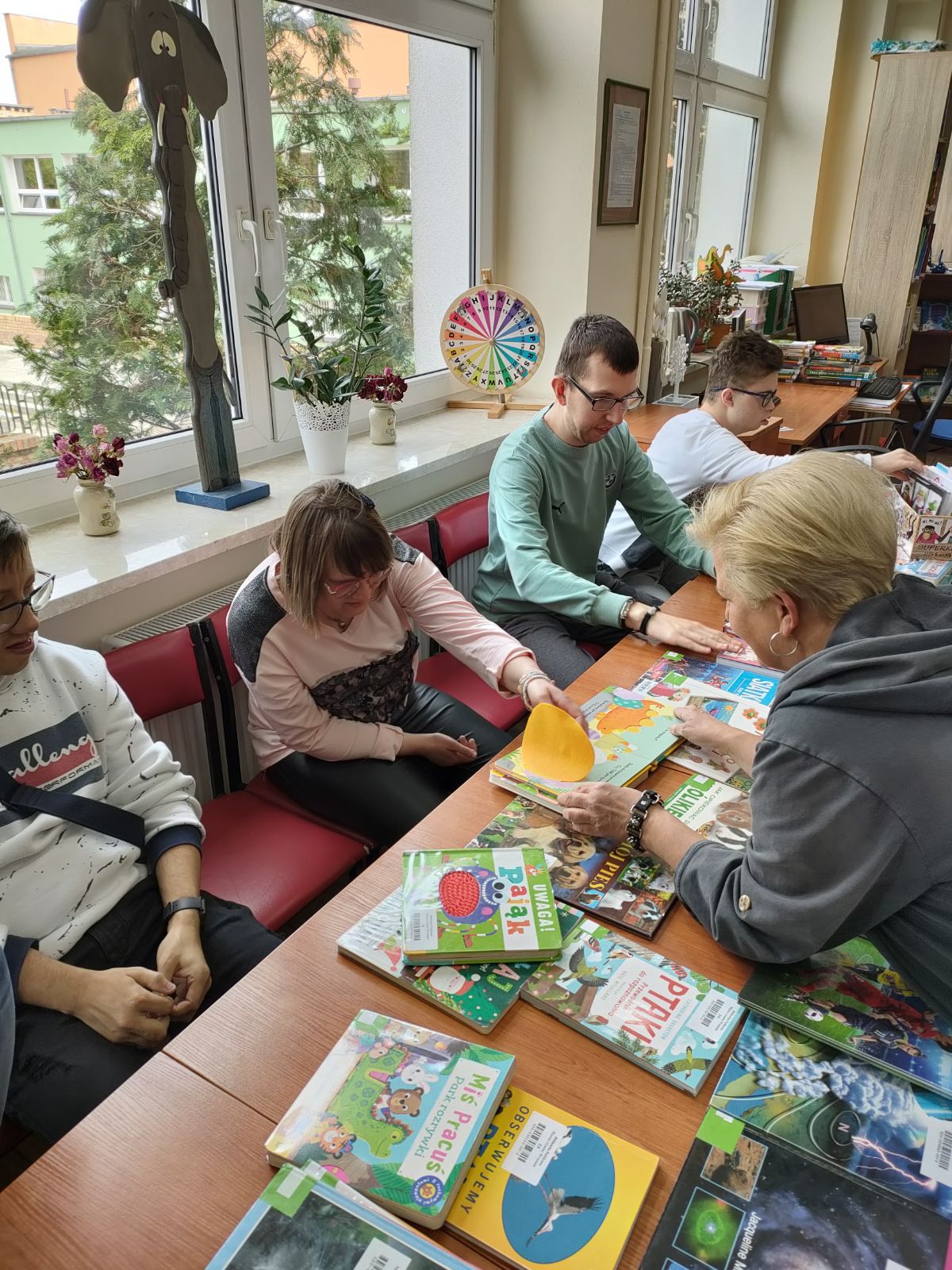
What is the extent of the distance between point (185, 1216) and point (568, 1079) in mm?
357

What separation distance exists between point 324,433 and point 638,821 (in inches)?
60.4

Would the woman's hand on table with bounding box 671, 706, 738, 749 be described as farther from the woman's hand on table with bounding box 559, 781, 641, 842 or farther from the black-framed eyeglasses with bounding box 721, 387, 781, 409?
the black-framed eyeglasses with bounding box 721, 387, 781, 409

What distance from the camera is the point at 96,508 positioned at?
1880 mm

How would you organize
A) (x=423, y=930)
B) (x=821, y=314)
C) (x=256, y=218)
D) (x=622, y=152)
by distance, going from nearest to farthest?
(x=423, y=930) → (x=256, y=218) → (x=622, y=152) → (x=821, y=314)

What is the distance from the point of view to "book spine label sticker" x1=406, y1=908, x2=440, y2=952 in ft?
3.20

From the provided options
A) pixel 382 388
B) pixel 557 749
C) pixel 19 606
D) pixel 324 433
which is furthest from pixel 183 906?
pixel 382 388

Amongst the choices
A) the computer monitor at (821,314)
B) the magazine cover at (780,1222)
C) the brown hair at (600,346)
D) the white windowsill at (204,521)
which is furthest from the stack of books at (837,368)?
the magazine cover at (780,1222)

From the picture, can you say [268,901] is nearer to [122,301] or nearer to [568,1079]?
[568,1079]

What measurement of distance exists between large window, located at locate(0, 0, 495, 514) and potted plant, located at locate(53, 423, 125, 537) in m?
0.13

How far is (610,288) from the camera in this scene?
11.0 ft

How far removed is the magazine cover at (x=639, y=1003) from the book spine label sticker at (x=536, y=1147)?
0.36 ft

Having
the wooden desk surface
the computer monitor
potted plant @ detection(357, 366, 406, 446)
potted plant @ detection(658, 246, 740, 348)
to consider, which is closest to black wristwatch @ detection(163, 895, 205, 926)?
the wooden desk surface

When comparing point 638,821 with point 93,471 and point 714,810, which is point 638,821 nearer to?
point 714,810

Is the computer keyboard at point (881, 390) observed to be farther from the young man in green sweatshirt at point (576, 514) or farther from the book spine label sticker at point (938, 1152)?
the book spine label sticker at point (938, 1152)
